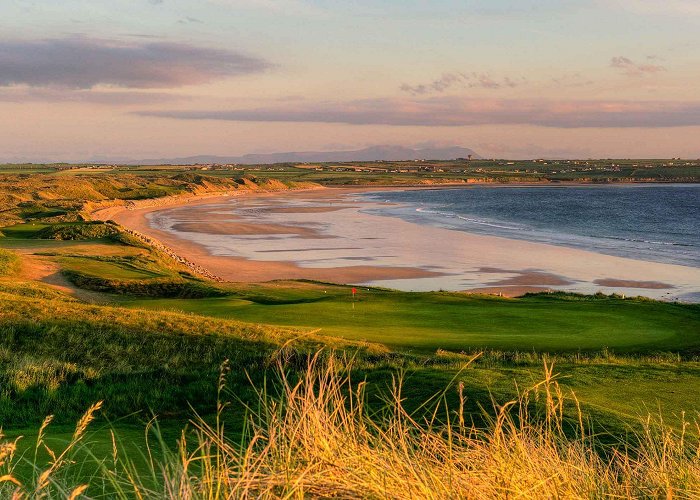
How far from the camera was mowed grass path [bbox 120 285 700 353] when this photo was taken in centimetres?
1977

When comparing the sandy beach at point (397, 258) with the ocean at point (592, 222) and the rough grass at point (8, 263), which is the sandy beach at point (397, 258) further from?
the rough grass at point (8, 263)

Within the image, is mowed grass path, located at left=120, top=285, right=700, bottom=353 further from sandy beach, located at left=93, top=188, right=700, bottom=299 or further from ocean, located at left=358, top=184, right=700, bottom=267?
ocean, located at left=358, top=184, right=700, bottom=267

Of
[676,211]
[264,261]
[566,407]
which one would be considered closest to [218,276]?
[264,261]

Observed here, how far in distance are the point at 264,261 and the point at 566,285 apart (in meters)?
20.5

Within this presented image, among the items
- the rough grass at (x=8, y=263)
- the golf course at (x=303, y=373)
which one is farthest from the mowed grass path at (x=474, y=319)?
the rough grass at (x=8, y=263)

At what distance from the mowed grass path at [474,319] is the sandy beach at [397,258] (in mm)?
11138

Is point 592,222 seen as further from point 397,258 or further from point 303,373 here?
point 303,373

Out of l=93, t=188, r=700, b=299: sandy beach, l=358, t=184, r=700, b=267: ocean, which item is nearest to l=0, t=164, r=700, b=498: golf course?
l=93, t=188, r=700, b=299: sandy beach

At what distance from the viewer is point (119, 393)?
1209cm

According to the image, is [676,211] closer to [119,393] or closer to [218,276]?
[218,276]

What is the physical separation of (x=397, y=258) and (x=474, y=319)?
92.4 feet

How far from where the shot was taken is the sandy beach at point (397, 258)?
41.5 metres

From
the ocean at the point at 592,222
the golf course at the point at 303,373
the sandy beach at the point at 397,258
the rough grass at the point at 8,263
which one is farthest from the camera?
the ocean at the point at 592,222

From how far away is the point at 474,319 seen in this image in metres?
23.7
